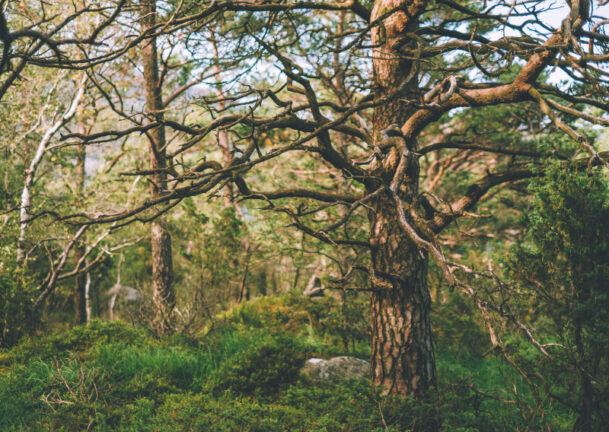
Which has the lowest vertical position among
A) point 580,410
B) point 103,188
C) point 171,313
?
point 580,410

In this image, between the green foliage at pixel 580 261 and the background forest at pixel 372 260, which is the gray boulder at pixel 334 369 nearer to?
the background forest at pixel 372 260

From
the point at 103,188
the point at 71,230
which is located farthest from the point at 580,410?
the point at 103,188

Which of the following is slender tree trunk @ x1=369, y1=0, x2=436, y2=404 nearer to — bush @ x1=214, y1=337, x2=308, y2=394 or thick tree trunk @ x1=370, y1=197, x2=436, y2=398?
thick tree trunk @ x1=370, y1=197, x2=436, y2=398

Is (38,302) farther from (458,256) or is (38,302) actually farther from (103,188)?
(458,256)

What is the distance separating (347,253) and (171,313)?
392 cm

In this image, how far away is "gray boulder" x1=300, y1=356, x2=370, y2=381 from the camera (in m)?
5.51

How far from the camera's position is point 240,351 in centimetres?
623

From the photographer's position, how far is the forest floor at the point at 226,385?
12.8 ft

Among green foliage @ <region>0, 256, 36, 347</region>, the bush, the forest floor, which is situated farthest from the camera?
green foliage @ <region>0, 256, 36, 347</region>

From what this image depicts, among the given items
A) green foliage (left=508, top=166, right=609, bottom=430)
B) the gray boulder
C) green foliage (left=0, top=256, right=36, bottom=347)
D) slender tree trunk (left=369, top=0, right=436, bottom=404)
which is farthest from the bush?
green foliage (left=0, top=256, right=36, bottom=347)

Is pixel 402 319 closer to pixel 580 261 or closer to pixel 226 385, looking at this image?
pixel 580 261

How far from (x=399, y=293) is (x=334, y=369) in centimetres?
199

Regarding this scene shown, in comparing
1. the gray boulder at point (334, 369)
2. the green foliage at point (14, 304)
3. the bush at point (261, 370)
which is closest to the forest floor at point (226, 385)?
the bush at point (261, 370)

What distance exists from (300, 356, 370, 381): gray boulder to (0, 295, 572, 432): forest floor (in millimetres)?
171
